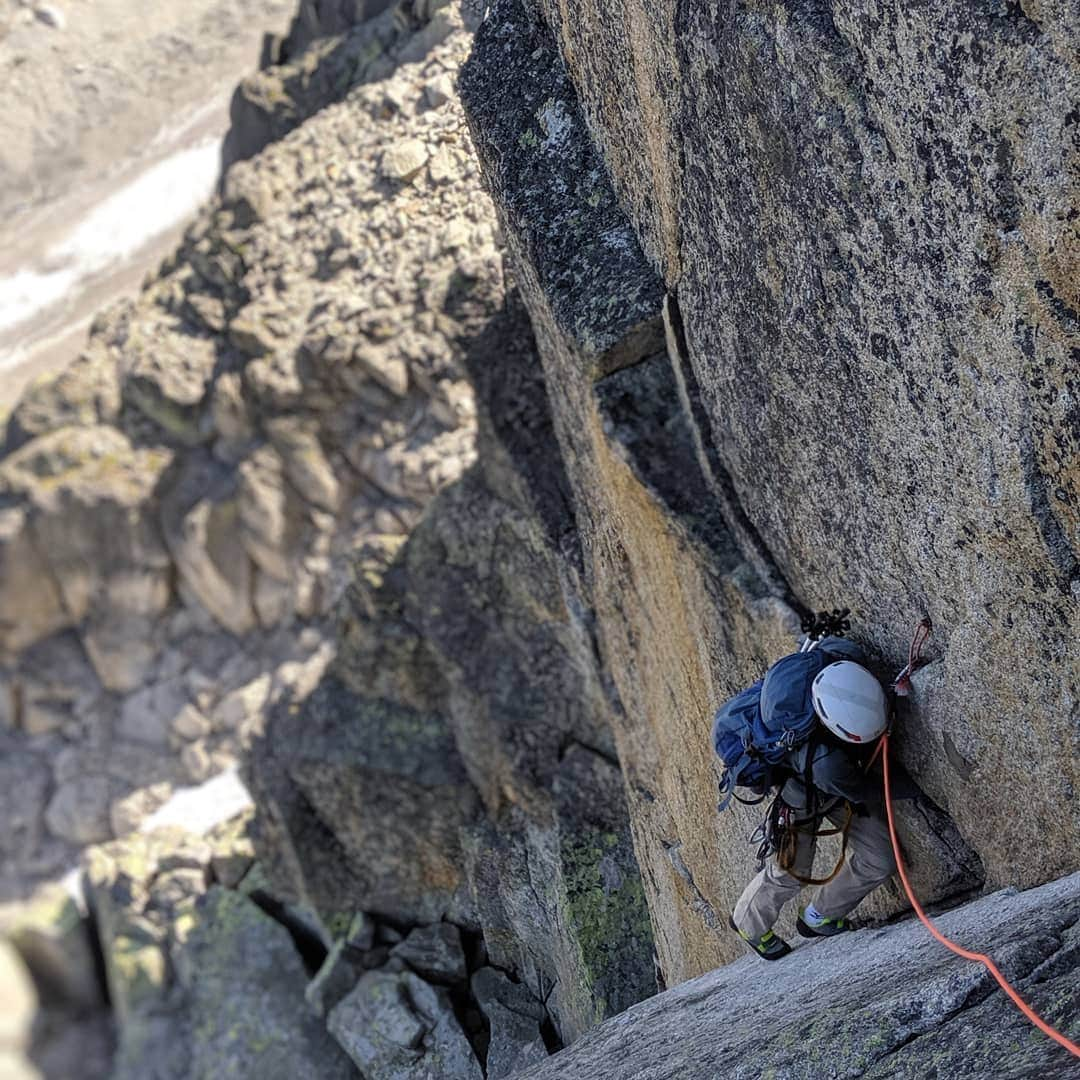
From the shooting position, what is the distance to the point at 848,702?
17.0 feet

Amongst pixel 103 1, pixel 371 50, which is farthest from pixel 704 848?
pixel 103 1

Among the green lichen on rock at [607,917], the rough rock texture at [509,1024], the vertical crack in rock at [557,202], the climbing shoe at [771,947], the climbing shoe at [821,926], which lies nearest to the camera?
the climbing shoe at [821,926]

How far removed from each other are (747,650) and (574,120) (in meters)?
3.71

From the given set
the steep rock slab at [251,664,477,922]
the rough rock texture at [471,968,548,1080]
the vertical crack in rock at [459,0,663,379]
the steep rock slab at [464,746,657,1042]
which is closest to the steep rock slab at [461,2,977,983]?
the vertical crack in rock at [459,0,663,379]

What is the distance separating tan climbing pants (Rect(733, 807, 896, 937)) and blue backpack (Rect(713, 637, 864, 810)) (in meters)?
0.56

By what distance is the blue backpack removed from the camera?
17.5 ft

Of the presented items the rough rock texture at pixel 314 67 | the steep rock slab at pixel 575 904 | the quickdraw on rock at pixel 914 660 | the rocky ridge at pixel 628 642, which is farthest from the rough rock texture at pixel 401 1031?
the rough rock texture at pixel 314 67

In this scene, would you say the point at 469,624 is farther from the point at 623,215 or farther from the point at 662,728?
the point at 623,215

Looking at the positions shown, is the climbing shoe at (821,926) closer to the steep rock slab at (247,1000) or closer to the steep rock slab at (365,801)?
the steep rock slab at (365,801)

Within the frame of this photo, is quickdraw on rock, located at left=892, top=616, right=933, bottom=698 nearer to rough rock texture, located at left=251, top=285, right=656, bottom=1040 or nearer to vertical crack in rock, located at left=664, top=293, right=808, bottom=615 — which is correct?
vertical crack in rock, located at left=664, top=293, right=808, bottom=615

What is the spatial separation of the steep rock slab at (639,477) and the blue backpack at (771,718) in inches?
24.5

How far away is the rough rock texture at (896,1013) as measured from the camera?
12.1 ft

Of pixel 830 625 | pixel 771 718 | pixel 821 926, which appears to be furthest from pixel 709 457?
pixel 821 926

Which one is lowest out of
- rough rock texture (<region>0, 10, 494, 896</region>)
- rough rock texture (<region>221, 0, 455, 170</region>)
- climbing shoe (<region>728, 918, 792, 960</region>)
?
climbing shoe (<region>728, 918, 792, 960</region>)
